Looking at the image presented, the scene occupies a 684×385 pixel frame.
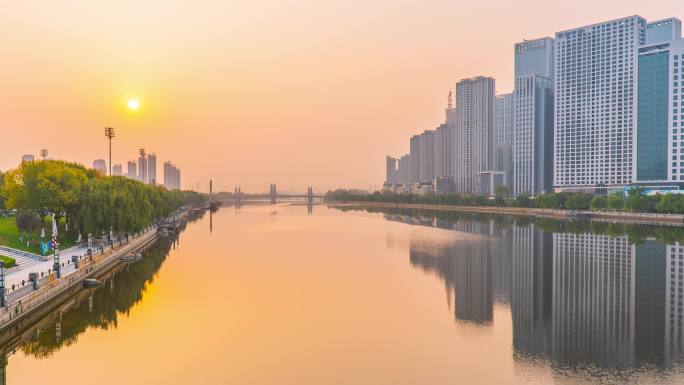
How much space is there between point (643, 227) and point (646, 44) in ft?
189

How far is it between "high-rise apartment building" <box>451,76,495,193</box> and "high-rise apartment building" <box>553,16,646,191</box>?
4101cm

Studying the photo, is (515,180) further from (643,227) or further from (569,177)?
(643,227)

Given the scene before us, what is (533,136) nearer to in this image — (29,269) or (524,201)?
(524,201)

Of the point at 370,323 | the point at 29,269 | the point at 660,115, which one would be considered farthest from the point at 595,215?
the point at 29,269

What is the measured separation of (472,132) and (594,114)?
5488cm

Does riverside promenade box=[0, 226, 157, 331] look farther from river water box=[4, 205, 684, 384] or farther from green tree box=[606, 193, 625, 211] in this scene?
green tree box=[606, 193, 625, 211]

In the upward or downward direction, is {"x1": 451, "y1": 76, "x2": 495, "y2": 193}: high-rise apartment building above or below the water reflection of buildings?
above

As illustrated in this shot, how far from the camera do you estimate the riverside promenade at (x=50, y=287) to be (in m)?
17.1

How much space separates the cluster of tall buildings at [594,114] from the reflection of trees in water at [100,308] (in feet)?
288

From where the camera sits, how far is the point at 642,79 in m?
95.2

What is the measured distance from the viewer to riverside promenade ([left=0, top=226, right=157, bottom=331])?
17141mm

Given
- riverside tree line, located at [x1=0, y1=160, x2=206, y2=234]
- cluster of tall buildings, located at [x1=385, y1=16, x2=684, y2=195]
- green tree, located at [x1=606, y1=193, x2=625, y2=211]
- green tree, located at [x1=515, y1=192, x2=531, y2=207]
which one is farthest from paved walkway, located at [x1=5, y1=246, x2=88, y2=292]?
cluster of tall buildings, located at [x1=385, y1=16, x2=684, y2=195]

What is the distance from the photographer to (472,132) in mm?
161125

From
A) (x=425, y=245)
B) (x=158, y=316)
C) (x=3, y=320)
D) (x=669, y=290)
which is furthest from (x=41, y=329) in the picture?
(x=425, y=245)
